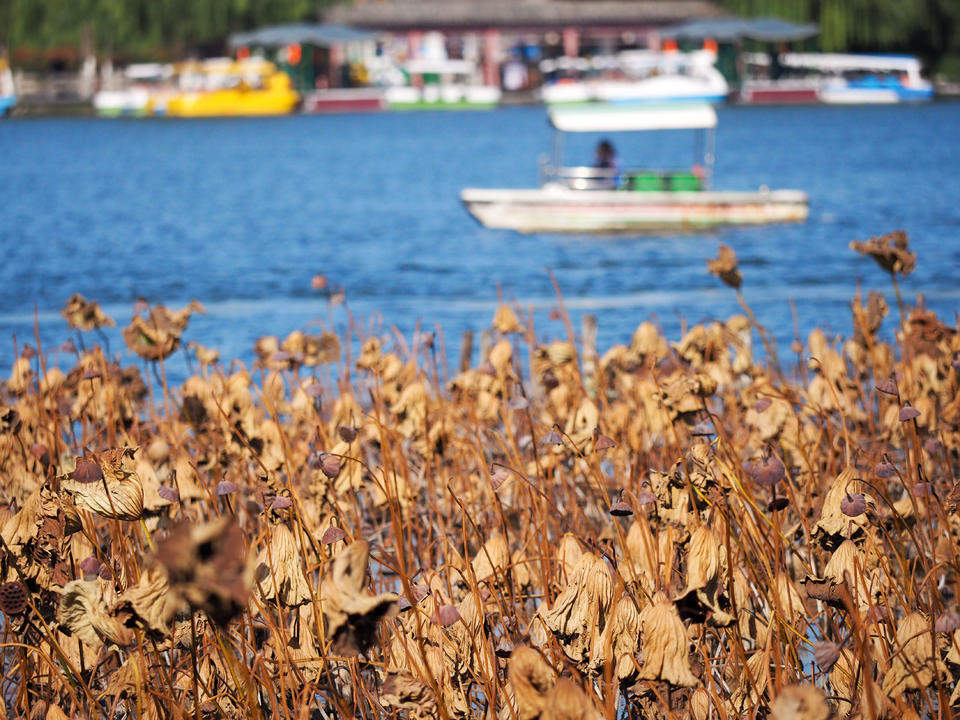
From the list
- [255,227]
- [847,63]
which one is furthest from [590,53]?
[255,227]

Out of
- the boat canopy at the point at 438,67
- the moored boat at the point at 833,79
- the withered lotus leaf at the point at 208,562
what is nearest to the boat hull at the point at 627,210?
the withered lotus leaf at the point at 208,562

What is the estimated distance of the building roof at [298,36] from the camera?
59.5 metres

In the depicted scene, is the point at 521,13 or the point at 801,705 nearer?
the point at 801,705

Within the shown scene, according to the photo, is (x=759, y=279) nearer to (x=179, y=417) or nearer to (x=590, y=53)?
(x=179, y=417)

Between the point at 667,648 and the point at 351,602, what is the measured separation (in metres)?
0.65

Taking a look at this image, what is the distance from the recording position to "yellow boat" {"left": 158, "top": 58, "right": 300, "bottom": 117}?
63.8m

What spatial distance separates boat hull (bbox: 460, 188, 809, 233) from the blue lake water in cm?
44

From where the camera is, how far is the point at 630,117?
18.0 meters

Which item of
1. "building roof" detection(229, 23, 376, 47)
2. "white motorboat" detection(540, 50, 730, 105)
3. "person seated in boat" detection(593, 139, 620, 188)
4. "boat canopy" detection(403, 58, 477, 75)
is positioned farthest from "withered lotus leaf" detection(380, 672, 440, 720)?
"boat canopy" detection(403, 58, 477, 75)

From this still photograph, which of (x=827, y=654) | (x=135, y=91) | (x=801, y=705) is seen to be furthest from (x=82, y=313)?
(x=135, y=91)

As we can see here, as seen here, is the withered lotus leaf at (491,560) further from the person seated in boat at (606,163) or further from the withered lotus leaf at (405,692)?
the person seated in boat at (606,163)

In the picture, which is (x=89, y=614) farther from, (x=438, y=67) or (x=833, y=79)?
(x=833, y=79)

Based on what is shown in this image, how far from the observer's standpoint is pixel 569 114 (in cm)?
1819

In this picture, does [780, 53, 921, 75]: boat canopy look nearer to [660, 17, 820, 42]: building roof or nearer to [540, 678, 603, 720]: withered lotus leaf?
[660, 17, 820, 42]: building roof
